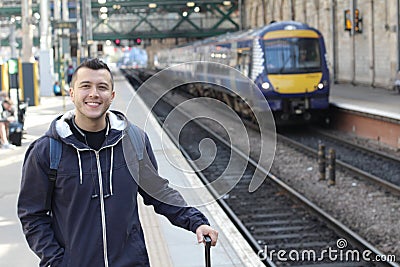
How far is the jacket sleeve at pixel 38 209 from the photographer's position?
353cm

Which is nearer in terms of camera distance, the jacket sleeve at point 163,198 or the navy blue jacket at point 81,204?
the navy blue jacket at point 81,204

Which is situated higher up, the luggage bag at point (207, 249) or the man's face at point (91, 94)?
the man's face at point (91, 94)

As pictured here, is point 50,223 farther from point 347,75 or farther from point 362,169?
point 347,75

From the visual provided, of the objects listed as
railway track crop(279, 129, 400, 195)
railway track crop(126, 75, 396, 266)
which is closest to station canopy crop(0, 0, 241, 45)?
railway track crop(279, 129, 400, 195)

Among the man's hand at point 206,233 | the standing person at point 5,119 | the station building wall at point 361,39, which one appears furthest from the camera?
the station building wall at point 361,39

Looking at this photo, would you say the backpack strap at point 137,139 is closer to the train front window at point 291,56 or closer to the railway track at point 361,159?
the railway track at point 361,159

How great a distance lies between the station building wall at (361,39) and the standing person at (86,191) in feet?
86.0

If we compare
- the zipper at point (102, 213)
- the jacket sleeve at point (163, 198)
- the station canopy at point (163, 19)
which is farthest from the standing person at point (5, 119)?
the station canopy at point (163, 19)

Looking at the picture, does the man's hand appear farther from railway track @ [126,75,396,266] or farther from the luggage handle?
railway track @ [126,75,396,266]

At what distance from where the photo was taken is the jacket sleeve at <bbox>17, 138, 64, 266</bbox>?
3.53 metres

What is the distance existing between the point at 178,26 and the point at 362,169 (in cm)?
4424

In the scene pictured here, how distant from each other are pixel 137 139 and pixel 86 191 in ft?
1.28

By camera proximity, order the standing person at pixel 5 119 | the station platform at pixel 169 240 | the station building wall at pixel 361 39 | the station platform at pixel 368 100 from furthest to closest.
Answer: the station building wall at pixel 361 39, the station platform at pixel 368 100, the standing person at pixel 5 119, the station platform at pixel 169 240

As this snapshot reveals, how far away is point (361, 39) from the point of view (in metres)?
33.8
